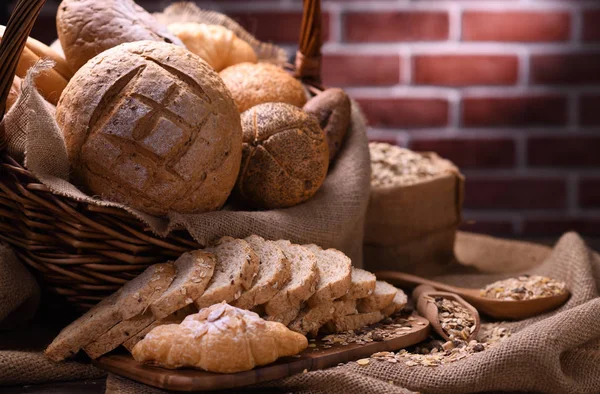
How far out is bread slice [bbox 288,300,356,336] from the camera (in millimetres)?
1601

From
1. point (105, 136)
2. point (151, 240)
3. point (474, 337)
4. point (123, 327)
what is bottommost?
Result: point (474, 337)


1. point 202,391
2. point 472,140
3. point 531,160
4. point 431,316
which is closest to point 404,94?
point 472,140

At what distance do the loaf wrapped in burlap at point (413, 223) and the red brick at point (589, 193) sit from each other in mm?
1045

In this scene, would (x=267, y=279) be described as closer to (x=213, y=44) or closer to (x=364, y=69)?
(x=213, y=44)

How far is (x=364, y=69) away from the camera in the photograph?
10.4 ft

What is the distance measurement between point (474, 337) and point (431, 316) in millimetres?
109

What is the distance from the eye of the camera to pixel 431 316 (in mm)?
1799

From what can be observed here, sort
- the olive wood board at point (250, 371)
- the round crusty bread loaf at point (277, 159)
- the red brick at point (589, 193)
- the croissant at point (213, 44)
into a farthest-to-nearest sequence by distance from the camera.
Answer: the red brick at point (589, 193), the croissant at point (213, 44), the round crusty bread loaf at point (277, 159), the olive wood board at point (250, 371)

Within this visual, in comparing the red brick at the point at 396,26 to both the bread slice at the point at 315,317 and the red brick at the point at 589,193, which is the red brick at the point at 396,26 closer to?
the red brick at the point at 589,193

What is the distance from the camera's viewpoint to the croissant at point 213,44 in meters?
2.26

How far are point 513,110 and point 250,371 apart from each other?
212 centimetres

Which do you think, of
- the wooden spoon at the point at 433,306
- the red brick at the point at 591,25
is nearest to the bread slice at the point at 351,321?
the wooden spoon at the point at 433,306

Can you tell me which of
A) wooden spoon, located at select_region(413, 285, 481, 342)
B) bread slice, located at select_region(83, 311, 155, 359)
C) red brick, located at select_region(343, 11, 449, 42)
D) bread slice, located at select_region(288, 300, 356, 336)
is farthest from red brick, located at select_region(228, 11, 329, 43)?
bread slice, located at select_region(83, 311, 155, 359)

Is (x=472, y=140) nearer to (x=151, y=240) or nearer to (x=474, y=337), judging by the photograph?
(x=474, y=337)
